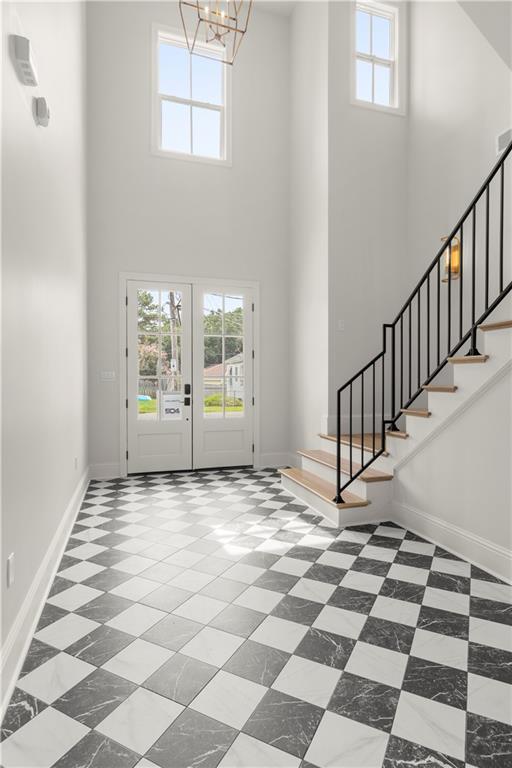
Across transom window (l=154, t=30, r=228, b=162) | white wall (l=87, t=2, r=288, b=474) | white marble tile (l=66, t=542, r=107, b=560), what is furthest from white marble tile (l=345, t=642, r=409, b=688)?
transom window (l=154, t=30, r=228, b=162)

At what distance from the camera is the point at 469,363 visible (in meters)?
3.07

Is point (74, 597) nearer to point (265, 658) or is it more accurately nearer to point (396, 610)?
point (265, 658)

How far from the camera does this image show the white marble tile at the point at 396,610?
92.0 inches

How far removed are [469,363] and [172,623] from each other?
2.41 metres

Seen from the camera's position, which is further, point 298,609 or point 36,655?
point 298,609

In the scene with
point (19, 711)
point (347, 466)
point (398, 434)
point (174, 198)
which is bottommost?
point (19, 711)

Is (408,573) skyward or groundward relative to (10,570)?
groundward

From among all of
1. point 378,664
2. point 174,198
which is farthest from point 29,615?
point 174,198

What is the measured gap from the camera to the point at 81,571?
9.57 feet

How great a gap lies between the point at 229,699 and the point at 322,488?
2.57m

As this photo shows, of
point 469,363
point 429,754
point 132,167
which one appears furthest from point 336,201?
point 429,754

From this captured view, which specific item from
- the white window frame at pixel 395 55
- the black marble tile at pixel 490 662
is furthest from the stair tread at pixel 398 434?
the white window frame at pixel 395 55

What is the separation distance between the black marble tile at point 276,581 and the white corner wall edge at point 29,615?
1.19m

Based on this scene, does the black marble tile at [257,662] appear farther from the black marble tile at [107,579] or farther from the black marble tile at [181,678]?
the black marble tile at [107,579]
